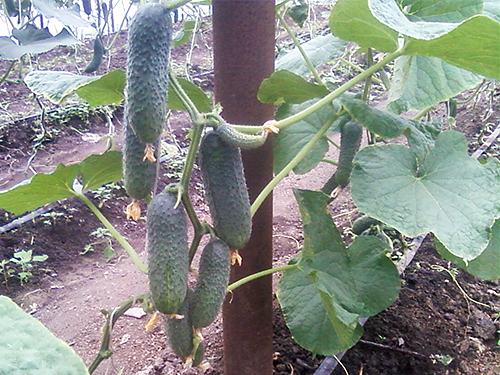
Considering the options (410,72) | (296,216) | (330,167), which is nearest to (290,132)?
(410,72)

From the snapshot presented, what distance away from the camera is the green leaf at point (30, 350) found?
0.61m

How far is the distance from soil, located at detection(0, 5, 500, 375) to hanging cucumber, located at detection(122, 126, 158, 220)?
50 cm

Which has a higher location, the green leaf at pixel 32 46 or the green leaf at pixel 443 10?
the green leaf at pixel 443 10

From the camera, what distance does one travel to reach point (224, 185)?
0.90 m

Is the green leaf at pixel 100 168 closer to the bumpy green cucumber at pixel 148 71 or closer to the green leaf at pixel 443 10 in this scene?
the bumpy green cucumber at pixel 148 71

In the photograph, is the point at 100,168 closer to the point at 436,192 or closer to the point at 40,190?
the point at 40,190

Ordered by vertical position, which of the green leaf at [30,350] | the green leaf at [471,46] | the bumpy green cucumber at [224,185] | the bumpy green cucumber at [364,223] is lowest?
the bumpy green cucumber at [364,223]

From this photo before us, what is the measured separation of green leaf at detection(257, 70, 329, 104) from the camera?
115 centimetres

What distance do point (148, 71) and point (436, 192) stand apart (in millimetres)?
715

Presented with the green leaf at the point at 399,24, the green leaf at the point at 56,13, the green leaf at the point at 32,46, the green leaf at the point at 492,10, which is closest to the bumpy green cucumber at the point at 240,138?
the green leaf at the point at 399,24

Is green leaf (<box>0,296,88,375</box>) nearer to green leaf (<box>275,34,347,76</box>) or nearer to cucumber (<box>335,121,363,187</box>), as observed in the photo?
cucumber (<box>335,121,363,187</box>)

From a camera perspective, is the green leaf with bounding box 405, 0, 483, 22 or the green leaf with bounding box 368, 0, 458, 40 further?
the green leaf with bounding box 405, 0, 483, 22

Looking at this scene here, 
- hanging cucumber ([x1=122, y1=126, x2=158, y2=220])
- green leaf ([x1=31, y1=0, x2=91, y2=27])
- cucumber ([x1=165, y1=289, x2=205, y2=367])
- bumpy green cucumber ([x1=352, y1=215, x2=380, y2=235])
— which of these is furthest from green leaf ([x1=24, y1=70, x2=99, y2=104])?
green leaf ([x1=31, y1=0, x2=91, y2=27])

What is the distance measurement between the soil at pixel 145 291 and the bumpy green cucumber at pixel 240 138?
25.5 inches
